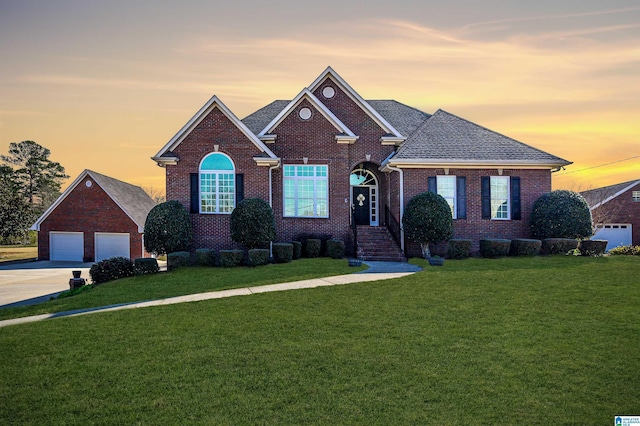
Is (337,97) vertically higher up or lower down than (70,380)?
higher up

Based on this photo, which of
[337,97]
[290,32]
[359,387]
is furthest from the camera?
[337,97]

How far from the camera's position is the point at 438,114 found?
2591cm

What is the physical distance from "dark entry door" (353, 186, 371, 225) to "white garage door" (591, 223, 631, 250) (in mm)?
21129

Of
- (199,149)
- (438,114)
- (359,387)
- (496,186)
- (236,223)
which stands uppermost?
(438,114)

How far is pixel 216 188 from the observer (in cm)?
2084

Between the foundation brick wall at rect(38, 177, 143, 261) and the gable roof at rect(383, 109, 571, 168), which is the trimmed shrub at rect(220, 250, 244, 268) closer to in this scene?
the gable roof at rect(383, 109, 571, 168)

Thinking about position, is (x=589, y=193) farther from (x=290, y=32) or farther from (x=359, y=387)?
(x=359, y=387)

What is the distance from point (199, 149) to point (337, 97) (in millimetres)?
7327

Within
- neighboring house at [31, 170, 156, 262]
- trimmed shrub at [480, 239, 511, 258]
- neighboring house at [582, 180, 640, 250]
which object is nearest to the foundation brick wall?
neighboring house at [31, 170, 156, 262]

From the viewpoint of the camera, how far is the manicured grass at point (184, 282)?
1271 centimetres

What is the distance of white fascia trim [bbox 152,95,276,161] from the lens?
67.2ft

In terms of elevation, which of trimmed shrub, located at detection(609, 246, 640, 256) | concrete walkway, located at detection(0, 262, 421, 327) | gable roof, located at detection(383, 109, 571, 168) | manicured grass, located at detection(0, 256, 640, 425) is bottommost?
manicured grass, located at detection(0, 256, 640, 425)

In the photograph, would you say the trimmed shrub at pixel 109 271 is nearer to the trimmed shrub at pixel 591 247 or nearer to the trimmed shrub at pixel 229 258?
the trimmed shrub at pixel 229 258

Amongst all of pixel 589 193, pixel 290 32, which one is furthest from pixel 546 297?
pixel 589 193
